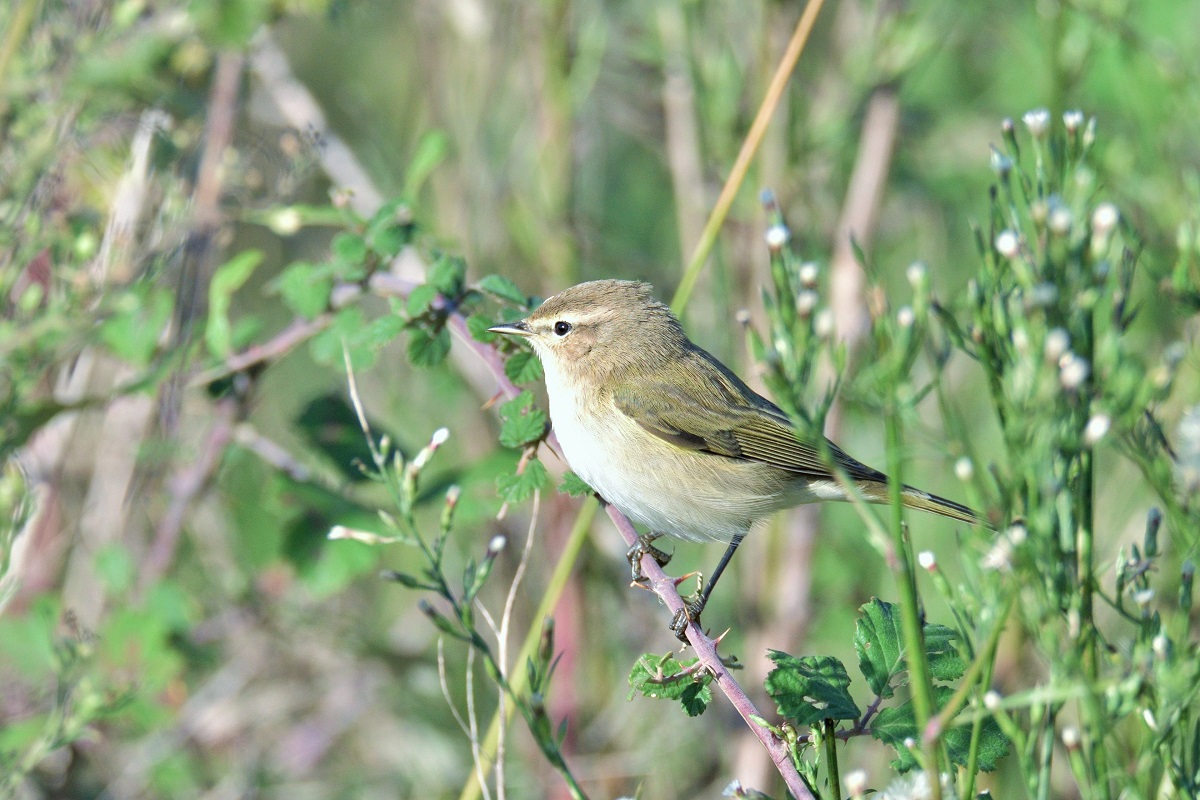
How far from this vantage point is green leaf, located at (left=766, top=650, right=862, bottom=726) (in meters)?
1.64

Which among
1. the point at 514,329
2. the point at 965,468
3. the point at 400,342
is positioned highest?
the point at 965,468

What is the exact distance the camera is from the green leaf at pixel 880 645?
5.69ft

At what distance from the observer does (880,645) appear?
5.82ft

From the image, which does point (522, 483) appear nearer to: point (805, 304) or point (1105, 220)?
point (805, 304)

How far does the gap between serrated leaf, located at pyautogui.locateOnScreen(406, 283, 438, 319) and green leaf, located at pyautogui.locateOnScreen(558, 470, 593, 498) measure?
1.54 ft

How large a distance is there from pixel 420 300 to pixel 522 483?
441 millimetres

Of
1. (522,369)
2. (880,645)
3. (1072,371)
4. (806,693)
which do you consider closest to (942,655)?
(880,645)

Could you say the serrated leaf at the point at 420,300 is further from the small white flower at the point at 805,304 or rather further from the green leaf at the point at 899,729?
the green leaf at the point at 899,729

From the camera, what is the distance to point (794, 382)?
1416 mm

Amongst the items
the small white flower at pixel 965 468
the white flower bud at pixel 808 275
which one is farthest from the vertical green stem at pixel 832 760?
the white flower bud at pixel 808 275

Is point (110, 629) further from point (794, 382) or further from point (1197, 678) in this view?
point (1197, 678)

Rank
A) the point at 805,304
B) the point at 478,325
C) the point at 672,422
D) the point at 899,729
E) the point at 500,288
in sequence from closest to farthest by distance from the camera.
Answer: the point at 805,304 < the point at 899,729 < the point at 478,325 < the point at 500,288 < the point at 672,422

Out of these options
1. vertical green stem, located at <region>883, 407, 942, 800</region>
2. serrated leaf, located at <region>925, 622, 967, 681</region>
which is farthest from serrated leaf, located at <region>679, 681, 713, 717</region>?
vertical green stem, located at <region>883, 407, 942, 800</region>

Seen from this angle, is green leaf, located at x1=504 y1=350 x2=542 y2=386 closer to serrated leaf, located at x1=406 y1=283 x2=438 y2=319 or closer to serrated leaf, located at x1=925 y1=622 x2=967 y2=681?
serrated leaf, located at x1=406 y1=283 x2=438 y2=319
